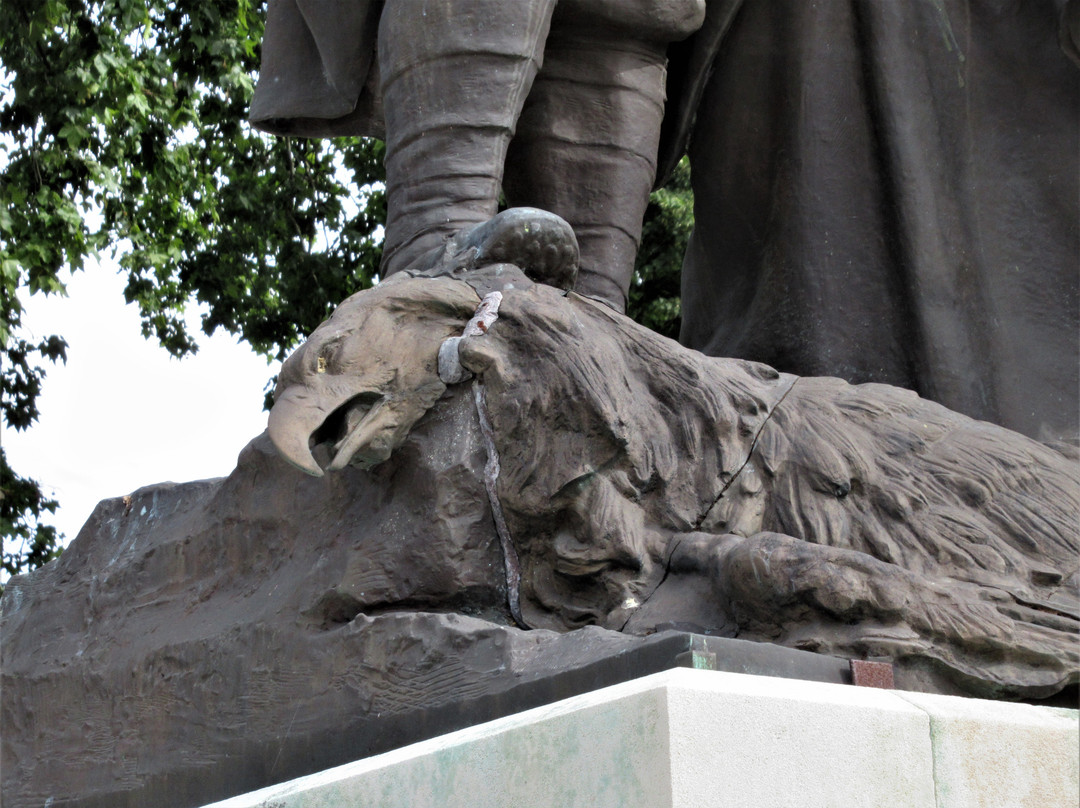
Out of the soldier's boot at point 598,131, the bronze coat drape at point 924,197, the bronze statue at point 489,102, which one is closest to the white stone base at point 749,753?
the bronze statue at point 489,102

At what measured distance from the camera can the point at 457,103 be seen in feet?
9.96

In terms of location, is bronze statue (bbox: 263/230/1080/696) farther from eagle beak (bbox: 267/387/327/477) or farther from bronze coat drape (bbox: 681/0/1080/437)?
bronze coat drape (bbox: 681/0/1080/437)

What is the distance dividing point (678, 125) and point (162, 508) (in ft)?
4.42

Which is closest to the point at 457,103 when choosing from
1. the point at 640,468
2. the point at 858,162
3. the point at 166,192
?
the point at 858,162

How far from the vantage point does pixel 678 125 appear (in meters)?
3.55

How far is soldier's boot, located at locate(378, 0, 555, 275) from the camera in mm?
3031

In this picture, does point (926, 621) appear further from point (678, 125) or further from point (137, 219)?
point (137, 219)

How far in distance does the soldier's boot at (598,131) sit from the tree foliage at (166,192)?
Result: 5.53 m

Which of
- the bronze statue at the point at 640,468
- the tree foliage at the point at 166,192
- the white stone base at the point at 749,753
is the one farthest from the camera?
the tree foliage at the point at 166,192

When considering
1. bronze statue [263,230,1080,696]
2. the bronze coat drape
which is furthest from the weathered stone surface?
the bronze coat drape

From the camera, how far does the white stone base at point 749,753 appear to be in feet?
5.54

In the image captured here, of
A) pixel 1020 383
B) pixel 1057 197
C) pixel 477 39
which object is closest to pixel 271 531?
pixel 477 39

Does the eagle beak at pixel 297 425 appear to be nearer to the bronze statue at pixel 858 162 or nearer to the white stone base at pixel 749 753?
the white stone base at pixel 749 753

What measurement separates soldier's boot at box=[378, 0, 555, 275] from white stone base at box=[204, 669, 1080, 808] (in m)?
1.31
